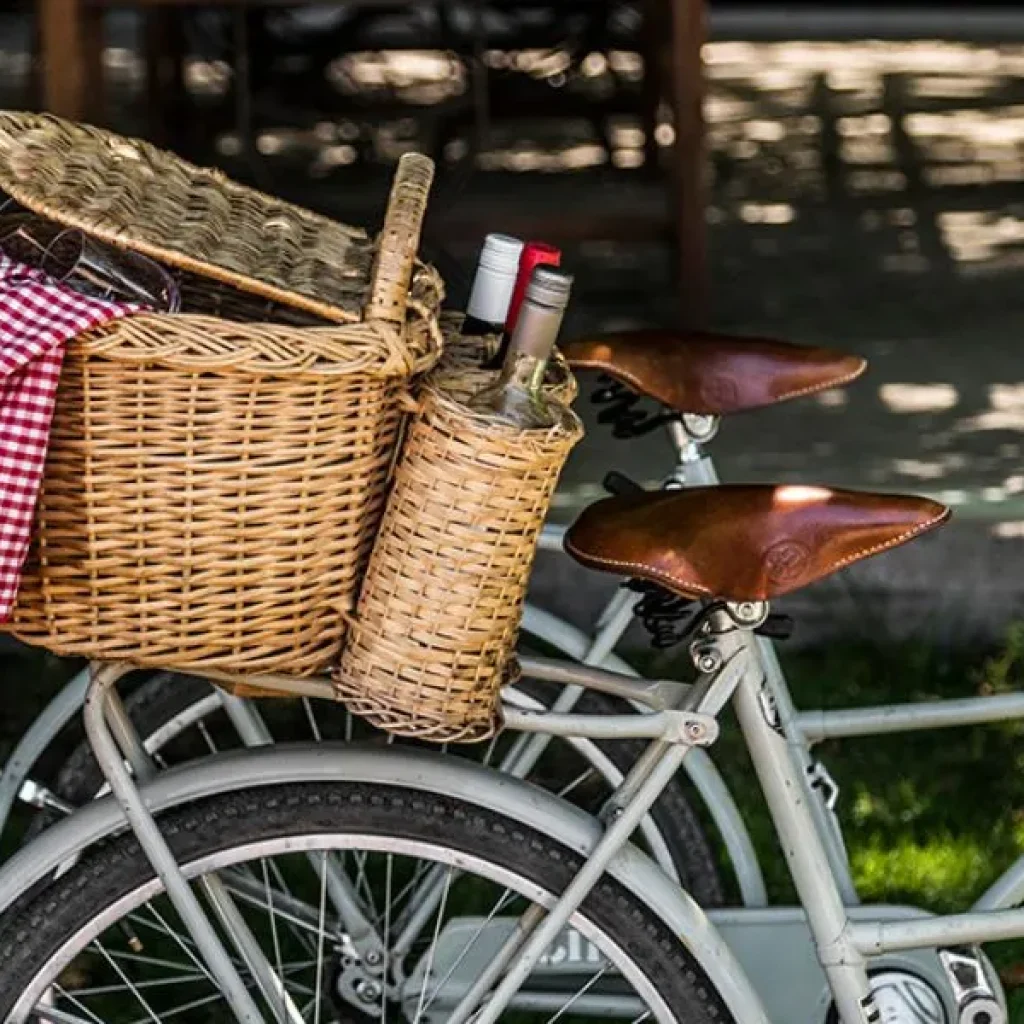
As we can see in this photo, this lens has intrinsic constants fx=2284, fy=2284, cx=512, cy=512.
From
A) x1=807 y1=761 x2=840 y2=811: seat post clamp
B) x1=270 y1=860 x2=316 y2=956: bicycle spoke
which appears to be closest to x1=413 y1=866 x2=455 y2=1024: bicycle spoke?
x1=270 y1=860 x2=316 y2=956: bicycle spoke

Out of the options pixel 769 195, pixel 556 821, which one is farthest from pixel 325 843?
pixel 769 195

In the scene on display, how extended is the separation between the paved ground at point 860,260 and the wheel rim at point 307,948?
44.5 inches

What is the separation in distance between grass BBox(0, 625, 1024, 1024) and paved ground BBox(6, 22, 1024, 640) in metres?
0.10

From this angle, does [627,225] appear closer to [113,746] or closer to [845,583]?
[845,583]

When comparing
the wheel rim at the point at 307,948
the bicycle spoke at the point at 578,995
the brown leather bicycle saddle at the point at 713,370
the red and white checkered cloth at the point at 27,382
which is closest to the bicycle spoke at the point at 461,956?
the wheel rim at the point at 307,948

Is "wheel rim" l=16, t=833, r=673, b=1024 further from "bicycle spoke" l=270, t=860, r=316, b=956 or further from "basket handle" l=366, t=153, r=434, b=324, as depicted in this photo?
"basket handle" l=366, t=153, r=434, b=324

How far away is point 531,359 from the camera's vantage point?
228 cm

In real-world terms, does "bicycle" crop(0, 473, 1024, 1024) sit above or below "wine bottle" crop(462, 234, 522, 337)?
below

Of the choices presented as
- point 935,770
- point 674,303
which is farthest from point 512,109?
point 935,770

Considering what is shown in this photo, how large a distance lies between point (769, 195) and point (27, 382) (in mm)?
5066

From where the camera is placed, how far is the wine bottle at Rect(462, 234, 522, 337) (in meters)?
2.39

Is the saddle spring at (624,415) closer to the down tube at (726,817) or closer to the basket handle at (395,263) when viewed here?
the down tube at (726,817)

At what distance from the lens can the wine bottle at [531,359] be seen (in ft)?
7.38

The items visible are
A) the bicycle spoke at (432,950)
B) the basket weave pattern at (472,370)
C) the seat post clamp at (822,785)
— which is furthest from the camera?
the seat post clamp at (822,785)
